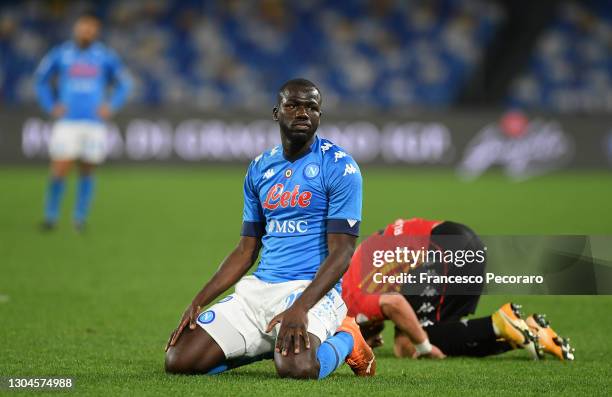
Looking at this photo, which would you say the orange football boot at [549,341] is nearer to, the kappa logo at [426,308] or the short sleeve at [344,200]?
the kappa logo at [426,308]

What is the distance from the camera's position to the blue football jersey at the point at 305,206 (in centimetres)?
528

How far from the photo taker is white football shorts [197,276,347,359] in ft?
17.3

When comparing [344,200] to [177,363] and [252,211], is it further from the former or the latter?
[177,363]

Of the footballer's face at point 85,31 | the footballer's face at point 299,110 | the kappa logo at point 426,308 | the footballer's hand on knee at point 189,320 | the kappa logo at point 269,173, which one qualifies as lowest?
the kappa logo at point 426,308

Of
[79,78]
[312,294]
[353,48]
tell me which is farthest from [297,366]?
[353,48]

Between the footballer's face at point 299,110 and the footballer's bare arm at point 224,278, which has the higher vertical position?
the footballer's face at point 299,110

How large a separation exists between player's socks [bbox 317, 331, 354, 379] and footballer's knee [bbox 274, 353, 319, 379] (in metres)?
0.04

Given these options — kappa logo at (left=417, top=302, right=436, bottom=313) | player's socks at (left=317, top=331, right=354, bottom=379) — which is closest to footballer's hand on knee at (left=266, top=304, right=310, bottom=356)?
player's socks at (left=317, top=331, right=354, bottom=379)

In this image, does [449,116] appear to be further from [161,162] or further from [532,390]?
[532,390]

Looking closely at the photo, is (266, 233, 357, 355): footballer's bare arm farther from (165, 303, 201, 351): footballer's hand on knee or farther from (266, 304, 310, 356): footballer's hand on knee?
(165, 303, 201, 351): footballer's hand on knee

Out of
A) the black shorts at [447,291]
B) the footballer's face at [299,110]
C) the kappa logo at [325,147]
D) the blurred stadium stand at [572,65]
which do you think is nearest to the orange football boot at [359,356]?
the black shorts at [447,291]

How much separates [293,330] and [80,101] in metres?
8.72

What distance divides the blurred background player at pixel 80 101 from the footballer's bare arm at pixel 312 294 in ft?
26.3

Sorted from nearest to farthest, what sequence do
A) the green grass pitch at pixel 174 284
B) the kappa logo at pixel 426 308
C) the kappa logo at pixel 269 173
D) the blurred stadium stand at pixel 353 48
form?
1. the green grass pitch at pixel 174 284
2. the kappa logo at pixel 269 173
3. the kappa logo at pixel 426 308
4. the blurred stadium stand at pixel 353 48
